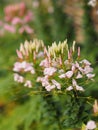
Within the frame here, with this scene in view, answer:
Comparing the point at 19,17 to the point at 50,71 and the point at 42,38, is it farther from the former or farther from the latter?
the point at 50,71

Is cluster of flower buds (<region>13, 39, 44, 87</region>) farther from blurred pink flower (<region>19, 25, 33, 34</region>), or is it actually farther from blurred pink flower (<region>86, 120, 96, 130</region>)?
blurred pink flower (<region>19, 25, 33, 34</region>)

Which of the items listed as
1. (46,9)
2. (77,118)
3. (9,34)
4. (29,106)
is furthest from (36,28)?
(77,118)

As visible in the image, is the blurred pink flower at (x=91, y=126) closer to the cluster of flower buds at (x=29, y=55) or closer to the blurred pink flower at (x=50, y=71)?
the blurred pink flower at (x=50, y=71)

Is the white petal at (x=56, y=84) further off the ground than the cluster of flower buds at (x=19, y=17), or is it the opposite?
the cluster of flower buds at (x=19, y=17)

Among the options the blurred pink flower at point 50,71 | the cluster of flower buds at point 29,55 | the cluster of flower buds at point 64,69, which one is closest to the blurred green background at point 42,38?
the cluster of flower buds at point 29,55

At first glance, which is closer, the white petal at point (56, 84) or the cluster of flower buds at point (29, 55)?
the white petal at point (56, 84)

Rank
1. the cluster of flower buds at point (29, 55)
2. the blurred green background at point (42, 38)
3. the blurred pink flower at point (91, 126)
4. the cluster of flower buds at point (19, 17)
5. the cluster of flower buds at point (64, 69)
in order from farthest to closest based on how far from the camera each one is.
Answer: the cluster of flower buds at point (19, 17)
the blurred green background at point (42, 38)
the cluster of flower buds at point (29, 55)
the cluster of flower buds at point (64, 69)
the blurred pink flower at point (91, 126)

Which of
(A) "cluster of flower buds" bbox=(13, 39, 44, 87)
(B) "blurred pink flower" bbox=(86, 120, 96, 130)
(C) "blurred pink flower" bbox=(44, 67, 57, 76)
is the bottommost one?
(B) "blurred pink flower" bbox=(86, 120, 96, 130)

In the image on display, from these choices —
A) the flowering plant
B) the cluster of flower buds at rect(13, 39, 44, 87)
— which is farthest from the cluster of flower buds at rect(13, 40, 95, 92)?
the cluster of flower buds at rect(13, 39, 44, 87)

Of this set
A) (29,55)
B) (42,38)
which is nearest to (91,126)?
(29,55)
